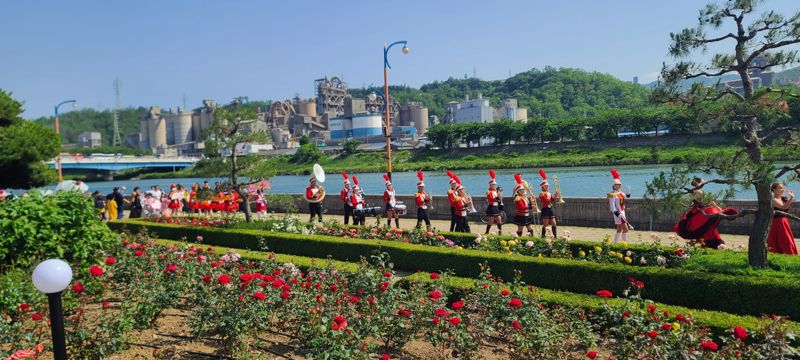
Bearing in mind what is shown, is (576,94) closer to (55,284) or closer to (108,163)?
(108,163)

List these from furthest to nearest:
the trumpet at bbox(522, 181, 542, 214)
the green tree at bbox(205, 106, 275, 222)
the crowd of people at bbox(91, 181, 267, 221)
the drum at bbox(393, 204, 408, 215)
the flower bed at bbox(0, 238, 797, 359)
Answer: the crowd of people at bbox(91, 181, 267, 221) < the drum at bbox(393, 204, 408, 215) < the green tree at bbox(205, 106, 275, 222) < the trumpet at bbox(522, 181, 542, 214) < the flower bed at bbox(0, 238, 797, 359)

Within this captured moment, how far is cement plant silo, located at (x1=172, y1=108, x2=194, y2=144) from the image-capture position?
19712 centimetres

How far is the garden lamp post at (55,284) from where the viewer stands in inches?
173

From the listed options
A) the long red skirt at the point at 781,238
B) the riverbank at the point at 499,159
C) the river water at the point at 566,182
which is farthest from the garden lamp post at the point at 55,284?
the riverbank at the point at 499,159

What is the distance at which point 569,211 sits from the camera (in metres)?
17.5

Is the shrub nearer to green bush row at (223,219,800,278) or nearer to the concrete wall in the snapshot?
green bush row at (223,219,800,278)

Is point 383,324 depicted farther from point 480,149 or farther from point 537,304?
point 480,149

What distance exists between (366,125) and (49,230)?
14103cm

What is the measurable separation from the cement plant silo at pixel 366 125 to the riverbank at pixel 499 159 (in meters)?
43.2

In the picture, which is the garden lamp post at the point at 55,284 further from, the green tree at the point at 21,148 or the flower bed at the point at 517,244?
the green tree at the point at 21,148

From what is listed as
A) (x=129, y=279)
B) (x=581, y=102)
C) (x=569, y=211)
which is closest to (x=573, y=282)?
(x=129, y=279)

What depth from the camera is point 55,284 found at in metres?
4.42

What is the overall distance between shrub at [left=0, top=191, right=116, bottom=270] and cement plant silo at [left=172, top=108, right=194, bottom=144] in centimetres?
19706

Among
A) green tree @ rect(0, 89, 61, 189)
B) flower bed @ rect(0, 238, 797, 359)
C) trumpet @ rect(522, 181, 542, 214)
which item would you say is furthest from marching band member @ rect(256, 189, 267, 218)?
flower bed @ rect(0, 238, 797, 359)
